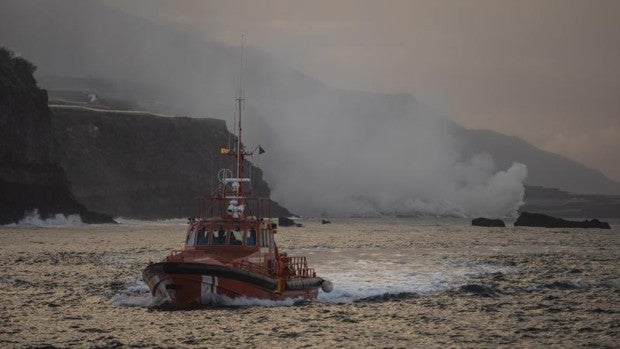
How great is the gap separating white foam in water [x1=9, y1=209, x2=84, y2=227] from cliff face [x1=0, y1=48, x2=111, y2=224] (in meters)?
0.86

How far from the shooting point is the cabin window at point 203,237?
37312 millimetres

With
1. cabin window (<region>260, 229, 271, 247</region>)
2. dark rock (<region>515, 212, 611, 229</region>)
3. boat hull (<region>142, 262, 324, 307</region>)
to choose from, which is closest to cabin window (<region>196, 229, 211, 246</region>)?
cabin window (<region>260, 229, 271, 247</region>)

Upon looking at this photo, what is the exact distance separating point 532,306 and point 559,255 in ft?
136

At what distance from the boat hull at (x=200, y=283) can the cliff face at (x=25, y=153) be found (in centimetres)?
11015

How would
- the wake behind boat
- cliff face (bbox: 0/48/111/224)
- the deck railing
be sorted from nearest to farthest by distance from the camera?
the wake behind boat < the deck railing < cliff face (bbox: 0/48/111/224)

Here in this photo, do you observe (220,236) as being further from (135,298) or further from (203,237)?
(135,298)

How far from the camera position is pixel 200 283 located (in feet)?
112

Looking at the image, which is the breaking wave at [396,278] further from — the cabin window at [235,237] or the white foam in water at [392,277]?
the cabin window at [235,237]

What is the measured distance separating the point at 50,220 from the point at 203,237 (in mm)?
119046

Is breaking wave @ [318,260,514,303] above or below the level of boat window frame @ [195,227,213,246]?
below

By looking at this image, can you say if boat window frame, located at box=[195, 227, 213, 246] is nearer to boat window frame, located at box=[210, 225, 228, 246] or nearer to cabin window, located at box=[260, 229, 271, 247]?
boat window frame, located at box=[210, 225, 228, 246]

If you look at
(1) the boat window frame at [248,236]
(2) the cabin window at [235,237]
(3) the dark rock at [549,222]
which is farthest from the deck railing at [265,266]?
(3) the dark rock at [549,222]

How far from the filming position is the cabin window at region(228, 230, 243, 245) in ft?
123

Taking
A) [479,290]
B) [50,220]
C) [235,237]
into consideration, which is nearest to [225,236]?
[235,237]
